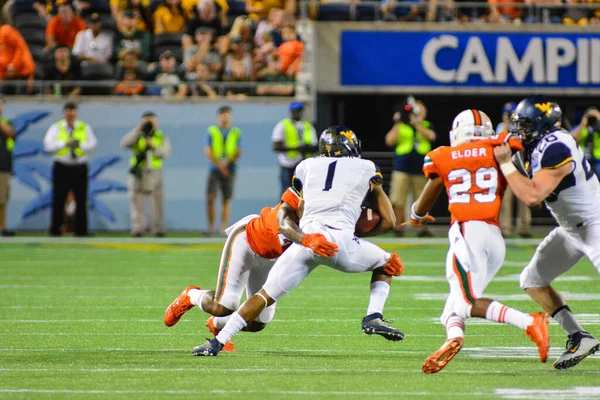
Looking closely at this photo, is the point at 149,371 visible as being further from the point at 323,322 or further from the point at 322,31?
the point at 322,31

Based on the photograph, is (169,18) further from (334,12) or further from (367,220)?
(367,220)

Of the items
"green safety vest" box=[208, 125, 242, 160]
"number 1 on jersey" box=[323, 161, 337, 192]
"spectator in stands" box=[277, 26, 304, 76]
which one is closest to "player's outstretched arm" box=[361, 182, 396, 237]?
"number 1 on jersey" box=[323, 161, 337, 192]

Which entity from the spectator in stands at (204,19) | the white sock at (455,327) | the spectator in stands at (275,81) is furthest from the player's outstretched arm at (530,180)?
the spectator in stands at (204,19)

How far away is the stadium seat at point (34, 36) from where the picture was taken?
59.6ft

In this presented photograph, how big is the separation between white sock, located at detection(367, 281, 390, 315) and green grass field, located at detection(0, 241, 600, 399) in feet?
0.94

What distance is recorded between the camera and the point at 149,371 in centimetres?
617

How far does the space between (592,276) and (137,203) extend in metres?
7.23

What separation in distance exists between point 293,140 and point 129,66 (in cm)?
307

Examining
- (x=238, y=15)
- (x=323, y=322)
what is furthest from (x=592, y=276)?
(x=238, y=15)

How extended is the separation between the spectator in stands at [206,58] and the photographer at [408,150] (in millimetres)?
2935

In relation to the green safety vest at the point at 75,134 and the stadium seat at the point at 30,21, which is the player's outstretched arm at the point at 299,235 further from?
the stadium seat at the point at 30,21

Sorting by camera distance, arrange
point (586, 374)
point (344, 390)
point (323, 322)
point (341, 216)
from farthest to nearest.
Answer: point (323, 322), point (341, 216), point (586, 374), point (344, 390)

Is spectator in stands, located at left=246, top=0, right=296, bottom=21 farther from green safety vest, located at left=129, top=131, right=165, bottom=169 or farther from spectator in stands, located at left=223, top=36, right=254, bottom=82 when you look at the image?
green safety vest, located at left=129, top=131, right=165, bottom=169

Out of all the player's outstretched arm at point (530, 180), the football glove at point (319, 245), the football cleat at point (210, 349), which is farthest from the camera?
the football cleat at point (210, 349)
